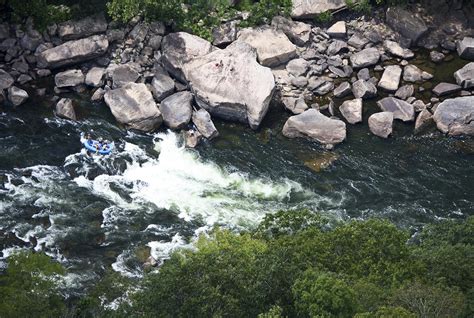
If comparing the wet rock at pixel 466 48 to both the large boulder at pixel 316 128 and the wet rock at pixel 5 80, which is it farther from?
the wet rock at pixel 5 80

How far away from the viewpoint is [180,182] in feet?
133

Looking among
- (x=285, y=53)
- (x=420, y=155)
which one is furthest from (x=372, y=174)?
(x=285, y=53)

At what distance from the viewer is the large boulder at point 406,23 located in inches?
1972

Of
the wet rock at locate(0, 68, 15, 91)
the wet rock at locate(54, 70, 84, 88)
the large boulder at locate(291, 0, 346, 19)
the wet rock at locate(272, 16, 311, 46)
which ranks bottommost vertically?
the wet rock at locate(54, 70, 84, 88)

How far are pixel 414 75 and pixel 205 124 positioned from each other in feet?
48.7

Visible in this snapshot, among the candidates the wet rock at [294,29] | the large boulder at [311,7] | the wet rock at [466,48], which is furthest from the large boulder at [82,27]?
the wet rock at [466,48]

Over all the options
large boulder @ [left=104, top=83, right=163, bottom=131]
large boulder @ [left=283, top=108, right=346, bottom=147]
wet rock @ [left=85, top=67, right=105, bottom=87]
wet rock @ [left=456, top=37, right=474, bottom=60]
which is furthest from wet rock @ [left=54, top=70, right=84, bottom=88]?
wet rock @ [left=456, top=37, right=474, bottom=60]

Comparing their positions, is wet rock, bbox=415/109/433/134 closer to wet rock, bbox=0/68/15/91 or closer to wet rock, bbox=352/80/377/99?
wet rock, bbox=352/80/377/99

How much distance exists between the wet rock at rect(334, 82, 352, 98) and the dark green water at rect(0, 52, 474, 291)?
107 inches

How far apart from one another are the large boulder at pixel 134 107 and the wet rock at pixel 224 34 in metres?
6.91

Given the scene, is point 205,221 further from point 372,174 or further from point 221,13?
point 221,13

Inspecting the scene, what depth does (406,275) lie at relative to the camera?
94.5ft

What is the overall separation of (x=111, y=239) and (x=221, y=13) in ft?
65.3

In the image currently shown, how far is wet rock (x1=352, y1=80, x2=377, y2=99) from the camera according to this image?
46.6m
